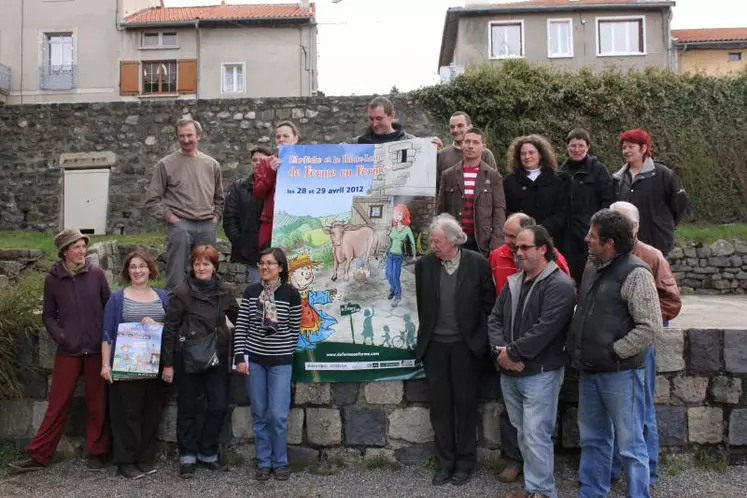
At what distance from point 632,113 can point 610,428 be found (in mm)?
10623

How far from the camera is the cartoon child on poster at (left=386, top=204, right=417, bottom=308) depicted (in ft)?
14.7

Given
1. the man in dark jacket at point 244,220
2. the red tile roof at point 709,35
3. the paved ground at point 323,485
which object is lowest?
the paved ground at point 323,485

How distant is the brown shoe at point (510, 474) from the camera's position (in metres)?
4.11

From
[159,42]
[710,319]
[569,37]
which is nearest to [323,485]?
[710,319]

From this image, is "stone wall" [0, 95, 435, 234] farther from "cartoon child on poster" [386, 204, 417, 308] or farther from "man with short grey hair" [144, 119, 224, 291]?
"cartoon child on poster" [386, 204, 417, 308]

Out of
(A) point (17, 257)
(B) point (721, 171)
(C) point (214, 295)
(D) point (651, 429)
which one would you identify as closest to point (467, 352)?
(D) point (651, 429)

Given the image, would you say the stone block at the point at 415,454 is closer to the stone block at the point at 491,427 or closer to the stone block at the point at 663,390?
the stone block at the point at 491,427

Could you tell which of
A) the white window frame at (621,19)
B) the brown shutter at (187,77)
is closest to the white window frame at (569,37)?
the white window frame at (621,19)

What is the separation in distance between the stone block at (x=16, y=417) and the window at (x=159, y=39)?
830 inches

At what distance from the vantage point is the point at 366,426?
15.0 ft

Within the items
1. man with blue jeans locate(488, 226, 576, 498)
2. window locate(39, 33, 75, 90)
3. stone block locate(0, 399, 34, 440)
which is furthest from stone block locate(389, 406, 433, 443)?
window locate(39, 33, 75, 90)

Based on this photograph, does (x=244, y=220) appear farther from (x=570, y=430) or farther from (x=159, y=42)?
(x=159, y=42)

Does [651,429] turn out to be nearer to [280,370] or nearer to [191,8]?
[280,370]

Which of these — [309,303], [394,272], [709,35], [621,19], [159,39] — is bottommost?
[309,303]
